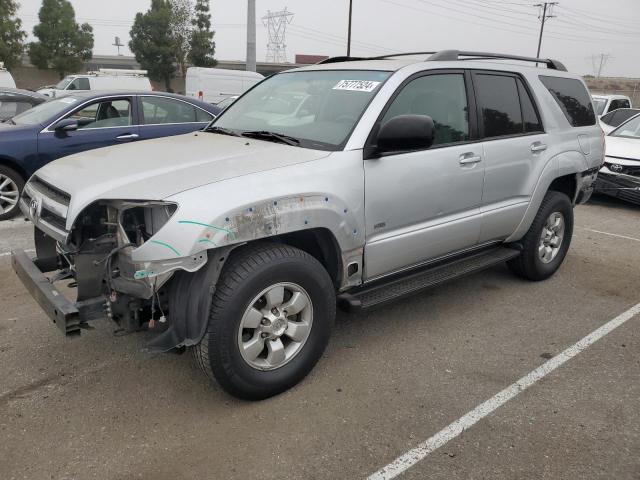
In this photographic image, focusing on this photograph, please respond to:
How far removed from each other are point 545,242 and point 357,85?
252 cm

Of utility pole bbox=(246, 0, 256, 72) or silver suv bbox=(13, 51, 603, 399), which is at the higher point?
utility pole bbox=(246, 0, 256, 72)

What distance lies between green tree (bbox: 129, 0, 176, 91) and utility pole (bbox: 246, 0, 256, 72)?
26642 millimetres

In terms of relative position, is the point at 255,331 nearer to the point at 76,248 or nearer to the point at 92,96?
the point at 76,248

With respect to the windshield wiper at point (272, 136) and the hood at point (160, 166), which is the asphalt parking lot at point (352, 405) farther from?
the windshield wiper at point (272, 136)

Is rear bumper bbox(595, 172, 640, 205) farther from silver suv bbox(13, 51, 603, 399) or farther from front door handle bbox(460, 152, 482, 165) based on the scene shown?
front door handle bbox(460, 152, 482, 165)

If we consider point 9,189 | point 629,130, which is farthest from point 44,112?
point 629,130

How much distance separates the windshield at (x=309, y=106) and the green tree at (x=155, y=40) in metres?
43.6

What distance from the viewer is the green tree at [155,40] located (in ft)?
143

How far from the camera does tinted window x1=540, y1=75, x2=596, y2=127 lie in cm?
485

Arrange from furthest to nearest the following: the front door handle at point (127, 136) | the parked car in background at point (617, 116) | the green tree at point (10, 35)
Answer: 1. the green tree at point (10, 35)
2. the parked car in background at point (617, 116)
3. the front door handle at point (127, 136)

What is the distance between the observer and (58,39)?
1547 inches

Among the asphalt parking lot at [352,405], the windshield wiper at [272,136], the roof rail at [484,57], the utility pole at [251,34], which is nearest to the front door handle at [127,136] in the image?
the asphalt parking lot at [352,405]

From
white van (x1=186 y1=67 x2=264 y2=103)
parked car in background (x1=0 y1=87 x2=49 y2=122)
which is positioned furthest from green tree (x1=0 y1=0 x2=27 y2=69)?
parked car in background (x1=0 y1=87 x2=49 y2=122)

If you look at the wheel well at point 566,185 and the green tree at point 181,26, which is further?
the green tree at point 181,26
